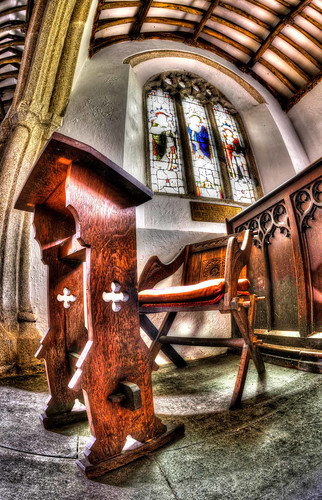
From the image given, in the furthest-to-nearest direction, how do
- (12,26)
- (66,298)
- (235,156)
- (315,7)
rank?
(235,156)
(315,7)
(12,26)
(66,298)

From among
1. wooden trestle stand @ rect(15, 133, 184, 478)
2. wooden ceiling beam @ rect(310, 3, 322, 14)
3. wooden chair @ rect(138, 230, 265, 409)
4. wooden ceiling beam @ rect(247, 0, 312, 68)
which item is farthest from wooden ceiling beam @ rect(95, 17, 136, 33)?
wooden trestle stand @ rect(15, 133, 184, 478)

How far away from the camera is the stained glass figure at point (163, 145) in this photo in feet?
12.9

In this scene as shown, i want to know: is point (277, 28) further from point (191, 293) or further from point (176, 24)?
point (191, 293)

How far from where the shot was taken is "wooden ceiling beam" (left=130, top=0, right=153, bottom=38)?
4.53 meters

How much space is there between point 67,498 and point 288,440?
0.79m

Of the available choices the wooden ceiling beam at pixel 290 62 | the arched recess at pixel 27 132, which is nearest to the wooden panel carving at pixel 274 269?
the arched recess at pixel 27 132

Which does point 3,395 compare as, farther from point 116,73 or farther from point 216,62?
point 216,62

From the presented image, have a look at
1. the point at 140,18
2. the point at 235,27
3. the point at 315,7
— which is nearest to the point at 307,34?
the point at 315,7

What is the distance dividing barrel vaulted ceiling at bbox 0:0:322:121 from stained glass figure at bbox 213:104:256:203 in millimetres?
1433

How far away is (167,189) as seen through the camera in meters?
3.87

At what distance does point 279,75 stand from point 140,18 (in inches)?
126

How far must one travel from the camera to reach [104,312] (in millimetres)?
976

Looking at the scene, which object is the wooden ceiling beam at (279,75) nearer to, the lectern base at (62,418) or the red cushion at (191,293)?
the red cushion at (191,293)

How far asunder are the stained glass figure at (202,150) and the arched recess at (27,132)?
2.13 m
